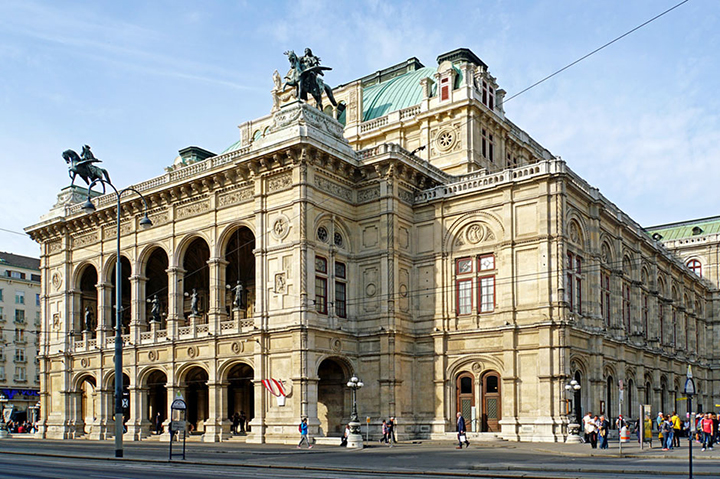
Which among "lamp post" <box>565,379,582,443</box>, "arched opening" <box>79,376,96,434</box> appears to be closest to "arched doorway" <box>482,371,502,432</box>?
"lamp post" <box>565,379,582,443</box>

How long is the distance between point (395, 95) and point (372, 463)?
35.6 m

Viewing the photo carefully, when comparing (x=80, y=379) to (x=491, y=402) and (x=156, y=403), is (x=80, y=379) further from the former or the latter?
(x=491, y=402)

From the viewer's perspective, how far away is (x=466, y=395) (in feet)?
142

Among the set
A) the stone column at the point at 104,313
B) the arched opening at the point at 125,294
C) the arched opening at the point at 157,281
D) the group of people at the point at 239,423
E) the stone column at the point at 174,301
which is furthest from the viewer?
the arched opening at the point at 157,281

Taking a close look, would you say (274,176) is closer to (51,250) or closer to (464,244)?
(464,244)

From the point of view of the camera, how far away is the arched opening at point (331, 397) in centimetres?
4478

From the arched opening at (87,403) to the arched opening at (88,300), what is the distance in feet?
11.5

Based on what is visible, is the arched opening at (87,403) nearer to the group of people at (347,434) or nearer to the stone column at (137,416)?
the stone column at (137,416)

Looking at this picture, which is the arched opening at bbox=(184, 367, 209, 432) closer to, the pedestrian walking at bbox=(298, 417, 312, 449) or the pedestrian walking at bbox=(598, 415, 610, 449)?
the pedestrian walking at bbox=(298, 417, 312, 449)

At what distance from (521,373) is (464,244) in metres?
8.00

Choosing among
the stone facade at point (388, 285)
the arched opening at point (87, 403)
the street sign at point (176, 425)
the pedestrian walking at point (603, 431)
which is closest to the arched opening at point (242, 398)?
the stone facade at point (388, 285)

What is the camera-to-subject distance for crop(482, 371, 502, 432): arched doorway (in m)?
42.3

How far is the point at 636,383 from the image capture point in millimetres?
51500

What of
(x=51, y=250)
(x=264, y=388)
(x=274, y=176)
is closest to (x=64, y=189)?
(x=51, y=250)
